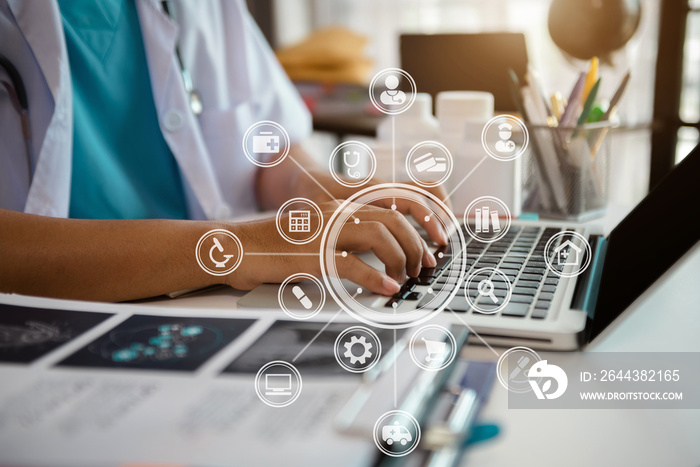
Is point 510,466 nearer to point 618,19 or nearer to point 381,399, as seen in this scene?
point 381,399

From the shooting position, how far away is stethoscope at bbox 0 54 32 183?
63 cm

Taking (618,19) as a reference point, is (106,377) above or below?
below

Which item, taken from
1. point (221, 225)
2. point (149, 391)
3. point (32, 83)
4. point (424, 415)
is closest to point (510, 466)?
point (424, 415)

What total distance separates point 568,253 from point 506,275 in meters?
0.13

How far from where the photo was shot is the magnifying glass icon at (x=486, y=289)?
43cm

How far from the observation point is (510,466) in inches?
11.2

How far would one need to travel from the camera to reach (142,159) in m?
0.75

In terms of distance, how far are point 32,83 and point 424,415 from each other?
0.59 m

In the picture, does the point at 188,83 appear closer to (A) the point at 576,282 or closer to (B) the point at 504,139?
(B) the point at 504,139

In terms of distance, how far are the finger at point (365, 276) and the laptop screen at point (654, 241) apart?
0.45 feet
